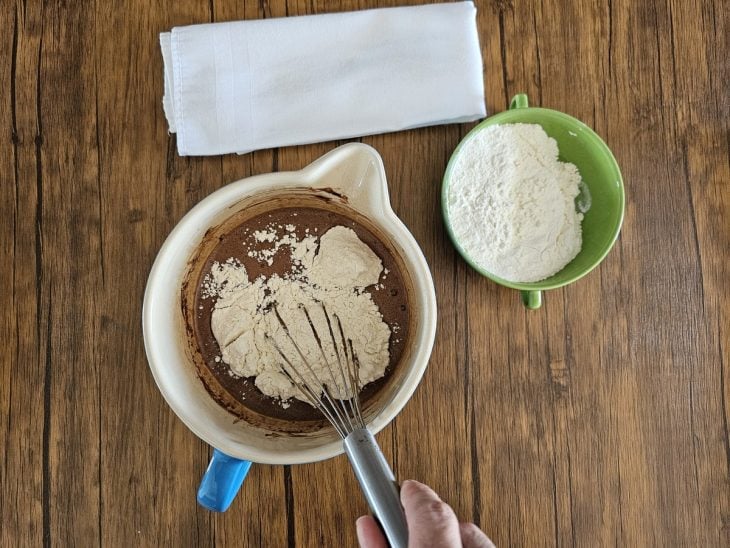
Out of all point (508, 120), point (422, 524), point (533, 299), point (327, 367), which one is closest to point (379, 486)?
point (422, 524)

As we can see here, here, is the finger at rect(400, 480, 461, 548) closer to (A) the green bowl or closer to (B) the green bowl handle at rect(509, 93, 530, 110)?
(A) the green bowl

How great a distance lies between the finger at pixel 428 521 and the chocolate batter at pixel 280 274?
Answer: 0.16 metres

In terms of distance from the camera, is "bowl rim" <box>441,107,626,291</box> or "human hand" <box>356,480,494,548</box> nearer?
"human hand" <box>356,480,494,548</box>

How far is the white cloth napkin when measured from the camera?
635mm

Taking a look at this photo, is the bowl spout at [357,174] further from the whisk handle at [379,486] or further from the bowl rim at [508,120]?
the whisk handle at [379,486]

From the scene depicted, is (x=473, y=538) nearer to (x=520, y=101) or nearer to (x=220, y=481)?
(x=220, y=481)

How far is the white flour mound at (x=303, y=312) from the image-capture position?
607 mm

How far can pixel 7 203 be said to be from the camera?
64 cm

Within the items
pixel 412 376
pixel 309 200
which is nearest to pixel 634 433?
pixel 412 376

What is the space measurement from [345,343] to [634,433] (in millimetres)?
335

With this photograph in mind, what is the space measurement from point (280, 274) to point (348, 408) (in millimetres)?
150

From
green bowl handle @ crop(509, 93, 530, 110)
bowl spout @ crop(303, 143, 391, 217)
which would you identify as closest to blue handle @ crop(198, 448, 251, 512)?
bowl spout @ crop(303, 143, 391, 217)

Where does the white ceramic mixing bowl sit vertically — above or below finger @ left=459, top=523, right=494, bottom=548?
above

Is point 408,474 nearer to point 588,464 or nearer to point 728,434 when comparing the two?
point 588,464
